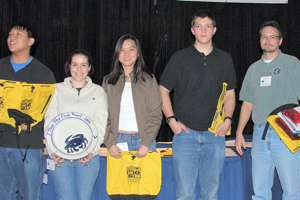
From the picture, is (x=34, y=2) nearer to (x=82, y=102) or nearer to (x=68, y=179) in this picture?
(x=82, y=102)

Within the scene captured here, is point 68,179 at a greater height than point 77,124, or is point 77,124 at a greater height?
point 77,124

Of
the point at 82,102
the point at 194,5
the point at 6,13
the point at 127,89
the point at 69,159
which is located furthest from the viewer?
the point at 194,5

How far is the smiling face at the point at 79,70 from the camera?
211 cm

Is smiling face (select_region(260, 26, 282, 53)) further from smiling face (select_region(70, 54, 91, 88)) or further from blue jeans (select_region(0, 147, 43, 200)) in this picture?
blue jeans (select_region(0, 147, 43, 200))

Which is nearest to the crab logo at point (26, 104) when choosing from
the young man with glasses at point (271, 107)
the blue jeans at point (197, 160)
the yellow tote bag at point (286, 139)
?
the blue jeans at point (197, 160)

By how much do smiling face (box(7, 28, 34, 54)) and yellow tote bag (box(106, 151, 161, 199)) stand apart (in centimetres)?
124

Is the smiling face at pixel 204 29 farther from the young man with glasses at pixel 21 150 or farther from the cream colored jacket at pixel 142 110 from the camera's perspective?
the young man with glasses at pixel 21 150

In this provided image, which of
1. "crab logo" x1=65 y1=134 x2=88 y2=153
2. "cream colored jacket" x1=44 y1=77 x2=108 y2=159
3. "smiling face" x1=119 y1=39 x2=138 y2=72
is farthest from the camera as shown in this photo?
"smiling face" x1=119 y1=39 x2=138 y2=72

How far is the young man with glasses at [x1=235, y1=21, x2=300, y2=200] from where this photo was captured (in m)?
2.05

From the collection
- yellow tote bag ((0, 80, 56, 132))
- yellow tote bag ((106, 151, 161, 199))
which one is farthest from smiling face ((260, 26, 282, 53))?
yellow tote bag ((0, 80, 56, 132))

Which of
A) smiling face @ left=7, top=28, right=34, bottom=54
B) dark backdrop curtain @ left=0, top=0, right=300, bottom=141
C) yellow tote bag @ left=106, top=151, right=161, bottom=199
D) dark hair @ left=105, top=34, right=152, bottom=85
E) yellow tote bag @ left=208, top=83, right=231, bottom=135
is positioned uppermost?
dark backdrop curtain @ left=0, top=0, right=300, bottom=141

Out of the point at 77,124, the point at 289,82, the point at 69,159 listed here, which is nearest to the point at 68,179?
the point at 69,159

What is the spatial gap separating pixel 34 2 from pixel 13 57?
2.71 m

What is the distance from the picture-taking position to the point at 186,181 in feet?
6.79
